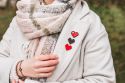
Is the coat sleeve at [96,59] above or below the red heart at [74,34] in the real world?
below

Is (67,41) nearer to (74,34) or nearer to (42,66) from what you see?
(74,34)

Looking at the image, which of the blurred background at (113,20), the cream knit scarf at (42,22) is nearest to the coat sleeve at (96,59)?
the cream knit scarf at (42,22)

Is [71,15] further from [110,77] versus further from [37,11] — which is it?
[110,77]

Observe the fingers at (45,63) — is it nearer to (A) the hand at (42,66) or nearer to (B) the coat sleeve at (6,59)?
(A) the hand at (42,66)

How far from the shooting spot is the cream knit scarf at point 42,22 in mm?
2275

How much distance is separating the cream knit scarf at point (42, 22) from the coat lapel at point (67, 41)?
0.09 feet

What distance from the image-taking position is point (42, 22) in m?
2.28

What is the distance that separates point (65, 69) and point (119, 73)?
10.4 feet

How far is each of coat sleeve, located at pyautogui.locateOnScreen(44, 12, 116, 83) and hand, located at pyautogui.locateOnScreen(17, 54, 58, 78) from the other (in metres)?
0.11

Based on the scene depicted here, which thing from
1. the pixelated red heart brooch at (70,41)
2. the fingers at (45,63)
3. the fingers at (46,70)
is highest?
the pixelated red heart brooch at (70,41)

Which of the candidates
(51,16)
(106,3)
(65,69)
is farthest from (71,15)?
(106,3)

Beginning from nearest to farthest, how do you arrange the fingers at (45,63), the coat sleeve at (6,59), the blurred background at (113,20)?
the fingers at (45,63)
the coat sleeve at (6,59)
the blurred background at (113,20)

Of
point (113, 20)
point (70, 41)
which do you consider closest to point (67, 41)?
point (70, 41)

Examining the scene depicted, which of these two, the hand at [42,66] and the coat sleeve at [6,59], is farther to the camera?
the coat sleeve at [6,59]
